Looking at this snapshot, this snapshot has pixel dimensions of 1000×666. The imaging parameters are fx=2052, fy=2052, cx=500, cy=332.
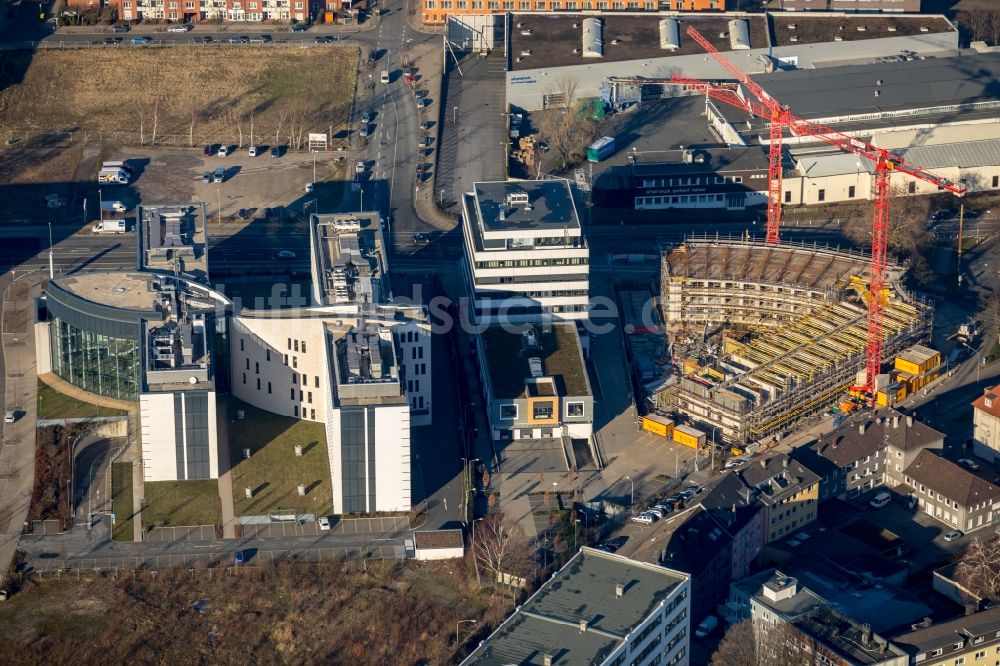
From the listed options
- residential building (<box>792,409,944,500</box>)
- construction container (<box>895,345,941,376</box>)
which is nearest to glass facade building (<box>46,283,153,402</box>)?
residential building (<box>792,409,944,500</box>)

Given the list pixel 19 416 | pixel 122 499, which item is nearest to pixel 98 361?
pixel 19 416

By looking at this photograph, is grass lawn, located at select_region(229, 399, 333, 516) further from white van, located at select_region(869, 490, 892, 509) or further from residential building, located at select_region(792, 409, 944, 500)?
white van, located at select_region(869, 490, 892, 509)

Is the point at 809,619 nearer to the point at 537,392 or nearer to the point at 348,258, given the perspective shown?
the point at 537,392

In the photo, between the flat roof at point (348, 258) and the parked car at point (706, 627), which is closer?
the parked car at point (706, 627)

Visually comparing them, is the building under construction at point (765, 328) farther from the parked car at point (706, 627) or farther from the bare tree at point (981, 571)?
the parked car at point (706, 627)

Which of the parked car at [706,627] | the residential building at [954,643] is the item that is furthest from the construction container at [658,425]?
the residential building at [954,643]

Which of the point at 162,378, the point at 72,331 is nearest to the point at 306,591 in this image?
the point at 162,378

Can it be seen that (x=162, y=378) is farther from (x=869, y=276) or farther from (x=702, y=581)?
(x=869, y=276)
